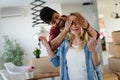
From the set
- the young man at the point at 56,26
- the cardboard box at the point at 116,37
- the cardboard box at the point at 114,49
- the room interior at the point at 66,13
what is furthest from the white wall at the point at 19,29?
the young man at the point at 56,26

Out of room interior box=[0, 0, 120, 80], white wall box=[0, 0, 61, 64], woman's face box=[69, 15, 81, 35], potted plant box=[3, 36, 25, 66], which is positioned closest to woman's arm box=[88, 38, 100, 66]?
woman's face box=[69, 15, 81, 35]

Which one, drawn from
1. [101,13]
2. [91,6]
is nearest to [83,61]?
[101,13]

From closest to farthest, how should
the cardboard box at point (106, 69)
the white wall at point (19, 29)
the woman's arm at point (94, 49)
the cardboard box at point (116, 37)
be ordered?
the woman's arm at point (94, 49) < the cardboard box at point (116, 37) < the cardboard box at point (106, 69) < the white wall at point (19, 29)

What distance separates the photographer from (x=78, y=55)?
1286 mm

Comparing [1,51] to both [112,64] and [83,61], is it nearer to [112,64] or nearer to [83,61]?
[112,64]

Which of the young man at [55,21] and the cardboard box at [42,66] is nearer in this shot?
the young man at [55,21]

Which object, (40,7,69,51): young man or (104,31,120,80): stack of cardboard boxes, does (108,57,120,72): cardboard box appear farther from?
(40,7,69,51): young man


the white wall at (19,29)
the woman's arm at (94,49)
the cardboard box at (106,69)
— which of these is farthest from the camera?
the white wall at (19,29)

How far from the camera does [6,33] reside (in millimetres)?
5328

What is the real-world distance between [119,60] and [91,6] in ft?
3.53

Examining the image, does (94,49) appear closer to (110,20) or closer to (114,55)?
(114,55)

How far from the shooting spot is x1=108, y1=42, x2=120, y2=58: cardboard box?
8.23 feet

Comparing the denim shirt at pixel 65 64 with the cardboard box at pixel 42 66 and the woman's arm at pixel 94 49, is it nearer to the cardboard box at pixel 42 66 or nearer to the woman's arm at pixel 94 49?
the woman's arm at pixel 94 49

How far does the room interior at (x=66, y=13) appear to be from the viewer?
273cm
